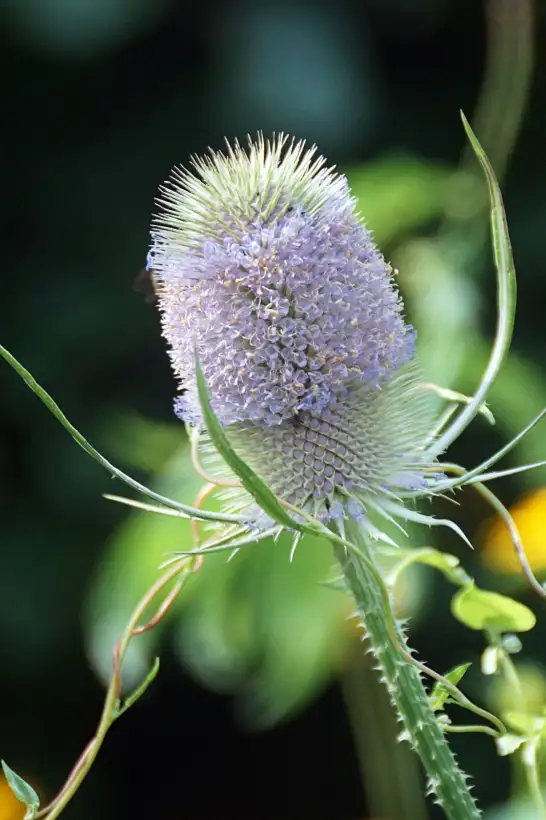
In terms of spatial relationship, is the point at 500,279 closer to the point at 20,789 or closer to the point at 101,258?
the point at 20,789

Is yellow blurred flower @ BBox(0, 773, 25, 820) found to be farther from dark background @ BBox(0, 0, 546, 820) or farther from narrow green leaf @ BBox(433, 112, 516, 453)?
narrow green leaf @ BBox(433, 112, 516, 453)

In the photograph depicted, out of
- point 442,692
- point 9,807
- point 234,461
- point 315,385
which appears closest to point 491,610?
point 442,692

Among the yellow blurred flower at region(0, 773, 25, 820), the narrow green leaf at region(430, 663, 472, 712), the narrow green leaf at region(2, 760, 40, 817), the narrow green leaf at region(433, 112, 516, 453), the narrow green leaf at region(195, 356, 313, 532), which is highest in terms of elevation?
the narrow green leaf at region(433, 112, 516, 453)

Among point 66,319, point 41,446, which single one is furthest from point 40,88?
point 41,446

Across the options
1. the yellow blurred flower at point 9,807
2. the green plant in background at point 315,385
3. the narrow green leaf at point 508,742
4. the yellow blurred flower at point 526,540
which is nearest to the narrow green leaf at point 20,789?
the green plant in background at point 315,385

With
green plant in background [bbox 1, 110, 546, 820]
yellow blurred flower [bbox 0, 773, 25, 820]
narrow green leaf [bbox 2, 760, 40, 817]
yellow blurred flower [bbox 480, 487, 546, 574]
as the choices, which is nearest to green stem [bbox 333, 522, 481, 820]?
green plant in background [bbox 1, 110, 546, 820]

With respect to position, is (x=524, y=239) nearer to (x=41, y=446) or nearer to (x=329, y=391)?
(x=41, y=446)
